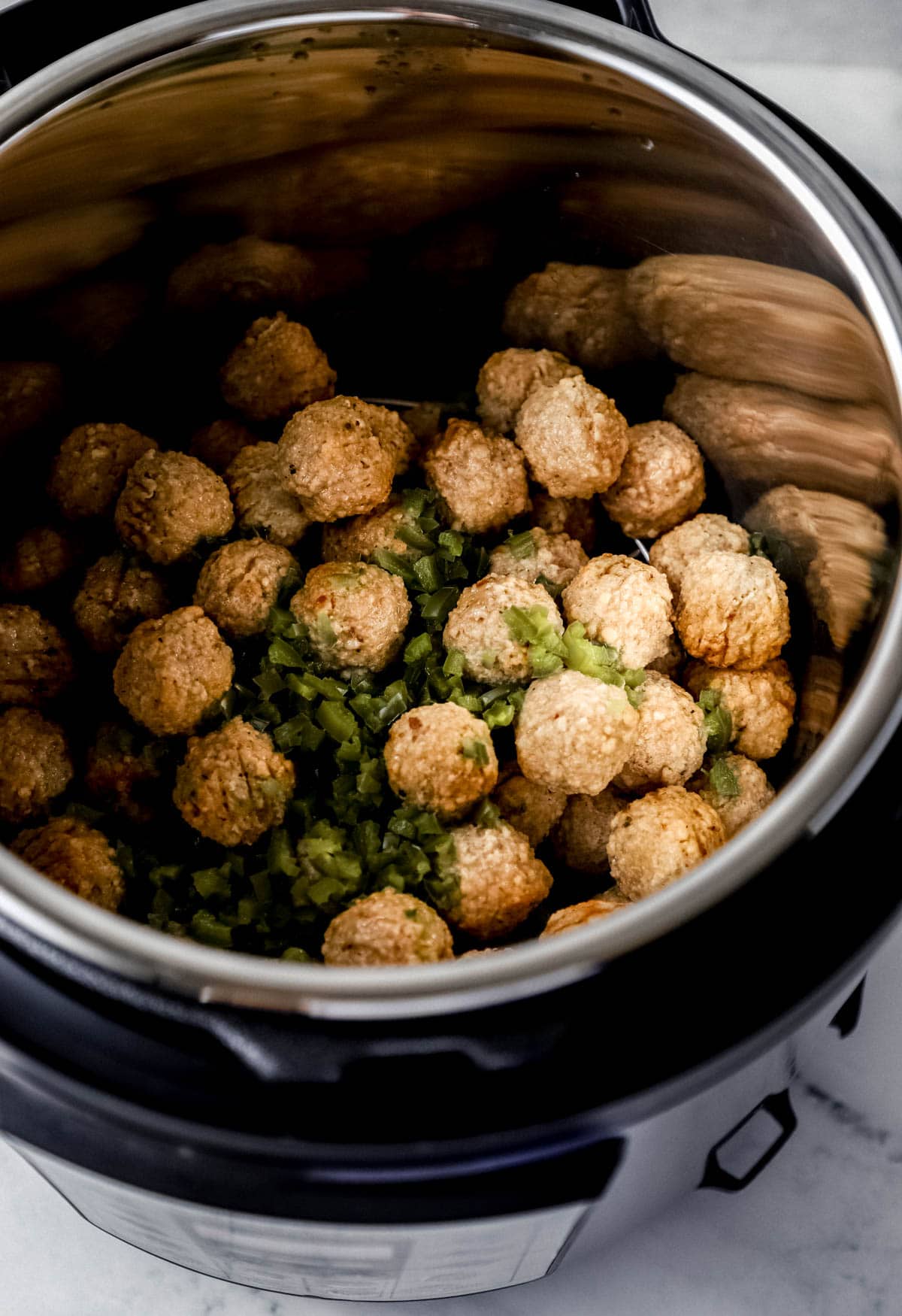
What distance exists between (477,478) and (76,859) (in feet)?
1.65

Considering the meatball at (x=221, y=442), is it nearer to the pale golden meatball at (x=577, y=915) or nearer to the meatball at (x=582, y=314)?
the meatball at (x=582, y=314)

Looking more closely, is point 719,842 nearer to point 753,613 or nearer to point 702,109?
point 753,613

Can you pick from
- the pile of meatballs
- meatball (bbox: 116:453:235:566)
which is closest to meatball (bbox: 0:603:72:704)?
the pile of meatballs

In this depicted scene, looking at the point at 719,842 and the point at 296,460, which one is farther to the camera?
the point at 296,460

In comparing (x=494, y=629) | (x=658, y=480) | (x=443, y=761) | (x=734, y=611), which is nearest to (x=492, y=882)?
(x=443, y=761)

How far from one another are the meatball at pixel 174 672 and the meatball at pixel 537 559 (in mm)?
284

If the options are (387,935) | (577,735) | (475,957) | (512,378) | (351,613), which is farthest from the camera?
(512,378)

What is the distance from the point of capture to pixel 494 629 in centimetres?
98

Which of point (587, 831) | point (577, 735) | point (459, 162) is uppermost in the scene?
point (459, 162)

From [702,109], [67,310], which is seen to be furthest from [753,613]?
[67,310]

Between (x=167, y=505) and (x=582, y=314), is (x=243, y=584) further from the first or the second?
(x=582, y=314)

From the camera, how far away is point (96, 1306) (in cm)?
95

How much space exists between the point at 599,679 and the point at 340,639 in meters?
0.23

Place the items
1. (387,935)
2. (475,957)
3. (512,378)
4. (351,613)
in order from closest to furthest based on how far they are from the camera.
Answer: (475,957) → (387,935) → (351,613) → (512,378)
